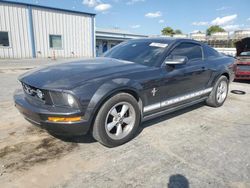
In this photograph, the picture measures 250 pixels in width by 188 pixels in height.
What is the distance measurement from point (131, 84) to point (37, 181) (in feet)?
5.35

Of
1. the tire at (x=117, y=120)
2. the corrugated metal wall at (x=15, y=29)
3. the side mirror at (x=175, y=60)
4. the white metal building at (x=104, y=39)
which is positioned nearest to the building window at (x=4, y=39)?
the corrugated metal wall at (x=15, y=29)

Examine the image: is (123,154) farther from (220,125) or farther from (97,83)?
(220,125)

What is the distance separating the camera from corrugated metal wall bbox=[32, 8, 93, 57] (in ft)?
60.7

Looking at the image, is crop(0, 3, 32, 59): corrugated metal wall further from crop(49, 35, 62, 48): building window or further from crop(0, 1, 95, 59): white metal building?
crop(49, 35, 62, 48): building window

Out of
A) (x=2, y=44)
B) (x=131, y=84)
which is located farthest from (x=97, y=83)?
(x=2, y=44)

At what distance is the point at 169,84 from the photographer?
11.7 ft

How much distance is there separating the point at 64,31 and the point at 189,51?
18082 mm

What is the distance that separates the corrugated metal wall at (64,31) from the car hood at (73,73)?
17.2m

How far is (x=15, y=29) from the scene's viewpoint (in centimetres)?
1720

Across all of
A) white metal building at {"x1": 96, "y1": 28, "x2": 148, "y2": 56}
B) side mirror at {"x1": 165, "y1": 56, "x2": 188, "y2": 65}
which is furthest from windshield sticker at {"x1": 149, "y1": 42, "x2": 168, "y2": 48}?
white metal building at {"x1": 96, "y1": 28, "x2": 148, "y2": 56}

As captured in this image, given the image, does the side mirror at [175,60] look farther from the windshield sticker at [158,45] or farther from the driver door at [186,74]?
the windshield sticker at [158,45]

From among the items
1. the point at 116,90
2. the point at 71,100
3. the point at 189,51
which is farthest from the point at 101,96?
the point at 189,51

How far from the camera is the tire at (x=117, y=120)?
2.79 meters

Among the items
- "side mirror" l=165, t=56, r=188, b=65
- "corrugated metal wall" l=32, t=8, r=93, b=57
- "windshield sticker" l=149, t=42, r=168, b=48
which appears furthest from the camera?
"corrugated metal wall" l=32, t=8, r=93, b=57
